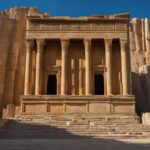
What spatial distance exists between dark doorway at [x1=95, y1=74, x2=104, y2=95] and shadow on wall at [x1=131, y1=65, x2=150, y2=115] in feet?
20.3

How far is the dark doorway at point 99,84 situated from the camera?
3188 centimetres

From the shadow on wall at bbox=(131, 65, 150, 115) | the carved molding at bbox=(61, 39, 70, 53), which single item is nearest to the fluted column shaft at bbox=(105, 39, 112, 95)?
the carved molding at bbox=(61, 39, 70, 53)

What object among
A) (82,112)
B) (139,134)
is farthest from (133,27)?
(139,134)

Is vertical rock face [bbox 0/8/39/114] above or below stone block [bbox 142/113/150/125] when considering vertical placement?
above

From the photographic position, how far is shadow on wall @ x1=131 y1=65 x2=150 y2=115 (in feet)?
124

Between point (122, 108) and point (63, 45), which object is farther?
point (63, 45)

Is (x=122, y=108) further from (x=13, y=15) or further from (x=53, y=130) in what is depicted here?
(x=13, y=15)

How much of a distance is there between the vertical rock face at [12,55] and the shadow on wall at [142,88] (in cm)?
1283

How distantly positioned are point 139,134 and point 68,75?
1208cm

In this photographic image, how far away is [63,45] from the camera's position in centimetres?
3145

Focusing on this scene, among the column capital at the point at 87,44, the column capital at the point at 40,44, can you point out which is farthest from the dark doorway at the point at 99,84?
the column capital at the point at 40,44

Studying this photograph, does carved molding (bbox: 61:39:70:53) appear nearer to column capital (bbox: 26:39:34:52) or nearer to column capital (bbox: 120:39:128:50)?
column capital (bbox: 26:39:34:52)

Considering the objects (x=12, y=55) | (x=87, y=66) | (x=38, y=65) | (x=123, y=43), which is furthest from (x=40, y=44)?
(x=12, y=55)

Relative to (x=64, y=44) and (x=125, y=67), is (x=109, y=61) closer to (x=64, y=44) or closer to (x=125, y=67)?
(x=125, y=67)
